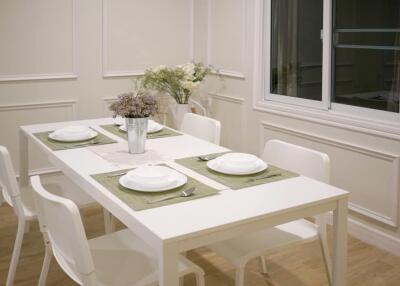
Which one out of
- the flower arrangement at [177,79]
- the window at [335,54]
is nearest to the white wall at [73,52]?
the flower arrangement at [177,79]

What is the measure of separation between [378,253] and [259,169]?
4.55 feet

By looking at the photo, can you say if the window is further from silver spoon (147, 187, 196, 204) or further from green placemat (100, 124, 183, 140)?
silver spoon (147, 187, 196, 204)

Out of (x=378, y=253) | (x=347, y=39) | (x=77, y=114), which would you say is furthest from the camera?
(x=77, y=114)

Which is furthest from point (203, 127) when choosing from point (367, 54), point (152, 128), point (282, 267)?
point (367, 54)

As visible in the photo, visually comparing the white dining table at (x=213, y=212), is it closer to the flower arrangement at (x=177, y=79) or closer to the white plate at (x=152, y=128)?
the white plate at (x=152, y=128)

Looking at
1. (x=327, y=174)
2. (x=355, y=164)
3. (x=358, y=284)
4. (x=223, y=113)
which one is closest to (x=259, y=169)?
(x=327, y=174)

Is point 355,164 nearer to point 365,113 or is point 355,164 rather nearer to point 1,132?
point 365,113

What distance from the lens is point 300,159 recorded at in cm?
248

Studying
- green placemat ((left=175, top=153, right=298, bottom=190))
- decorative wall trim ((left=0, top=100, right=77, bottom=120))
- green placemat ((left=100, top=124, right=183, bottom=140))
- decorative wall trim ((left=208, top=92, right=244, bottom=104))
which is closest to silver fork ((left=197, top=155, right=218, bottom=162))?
green placemat ((left=175, top=153, right=298, bottom=190))

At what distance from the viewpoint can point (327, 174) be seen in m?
2.34

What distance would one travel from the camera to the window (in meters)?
3.24

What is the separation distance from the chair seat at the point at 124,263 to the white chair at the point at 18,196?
1.65ft

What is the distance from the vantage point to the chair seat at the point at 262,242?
2119 mm

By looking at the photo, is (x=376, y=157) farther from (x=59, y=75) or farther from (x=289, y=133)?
(x=59, y=75)
